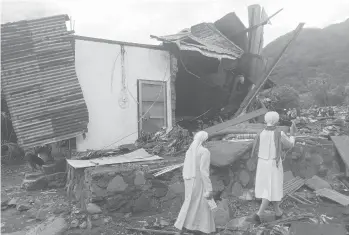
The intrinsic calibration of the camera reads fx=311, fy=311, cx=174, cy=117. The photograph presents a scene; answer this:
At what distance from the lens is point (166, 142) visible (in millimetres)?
8078

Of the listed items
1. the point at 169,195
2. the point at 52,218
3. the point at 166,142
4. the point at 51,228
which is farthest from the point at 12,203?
the point at 166,142

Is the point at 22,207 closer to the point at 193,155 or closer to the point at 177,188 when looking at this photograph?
the point at 177,188

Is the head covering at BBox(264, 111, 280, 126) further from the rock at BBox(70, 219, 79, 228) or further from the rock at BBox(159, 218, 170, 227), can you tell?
the rock at BBox(70, 219, 79, 228)

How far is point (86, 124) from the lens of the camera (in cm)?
836

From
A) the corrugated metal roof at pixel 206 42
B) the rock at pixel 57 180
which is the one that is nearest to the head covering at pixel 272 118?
the corrugated metal roof at pixel 206 42

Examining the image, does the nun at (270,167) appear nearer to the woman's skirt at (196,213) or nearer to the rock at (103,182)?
the woman's skirt at (196,213)

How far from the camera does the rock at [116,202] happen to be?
18.0ft

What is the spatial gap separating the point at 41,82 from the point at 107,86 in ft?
5.69

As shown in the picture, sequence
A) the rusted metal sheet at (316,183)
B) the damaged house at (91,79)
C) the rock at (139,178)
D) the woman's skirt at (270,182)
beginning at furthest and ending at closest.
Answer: the damaged house at (91,79) < the rusted metal sheet at (316,183) < the rock at (139,178) < the woman's skirt at (270,182)

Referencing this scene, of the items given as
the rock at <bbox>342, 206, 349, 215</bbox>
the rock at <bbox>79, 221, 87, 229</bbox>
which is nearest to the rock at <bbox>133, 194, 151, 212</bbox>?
the rock at <bbox>79, 221, 87, 229</bbox>

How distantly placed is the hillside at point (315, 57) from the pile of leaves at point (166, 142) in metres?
31.3

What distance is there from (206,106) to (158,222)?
7294 millimetres

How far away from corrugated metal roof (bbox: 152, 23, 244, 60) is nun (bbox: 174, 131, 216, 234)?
511 centimetres

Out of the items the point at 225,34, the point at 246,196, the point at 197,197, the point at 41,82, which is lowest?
the point at 246,196
